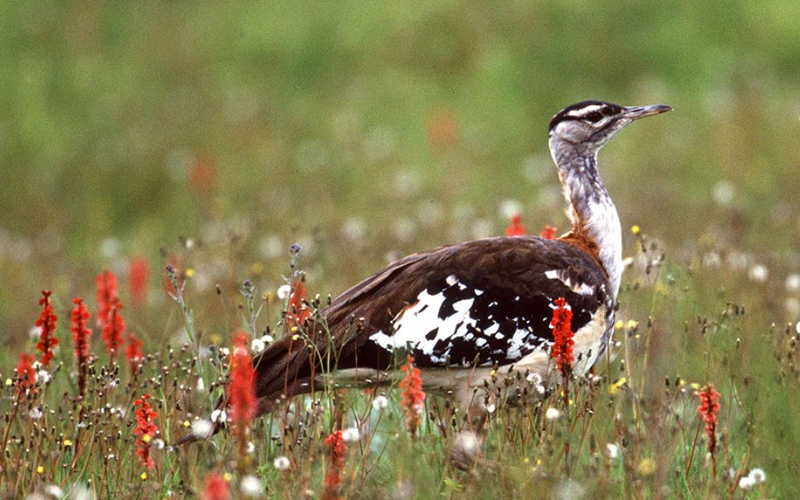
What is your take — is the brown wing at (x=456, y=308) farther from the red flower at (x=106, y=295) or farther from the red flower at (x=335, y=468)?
the red flower at (x=106, y=295)

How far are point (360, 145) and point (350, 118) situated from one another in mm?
635

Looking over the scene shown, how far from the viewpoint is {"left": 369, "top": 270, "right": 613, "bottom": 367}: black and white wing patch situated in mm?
5359

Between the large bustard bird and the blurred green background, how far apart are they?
4.29 metres

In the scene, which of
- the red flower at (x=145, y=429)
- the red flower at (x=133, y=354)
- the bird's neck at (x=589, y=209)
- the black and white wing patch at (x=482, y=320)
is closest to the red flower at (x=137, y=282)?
the red flower at (x=133, y=354)

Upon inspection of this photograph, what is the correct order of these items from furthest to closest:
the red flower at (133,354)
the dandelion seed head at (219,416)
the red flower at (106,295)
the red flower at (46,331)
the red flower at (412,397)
Answer: the red flower at (106,295) → the red flower at (133,354) → the red flower at (46,331) → the dandelion seed head at (219,416) → the red flower at (412,397)

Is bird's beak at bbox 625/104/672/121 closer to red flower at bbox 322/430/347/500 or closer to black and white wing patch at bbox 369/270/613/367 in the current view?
black and white wing patch at bbox 369/270/613/367

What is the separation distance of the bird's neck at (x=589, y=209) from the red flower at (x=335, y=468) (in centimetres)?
197

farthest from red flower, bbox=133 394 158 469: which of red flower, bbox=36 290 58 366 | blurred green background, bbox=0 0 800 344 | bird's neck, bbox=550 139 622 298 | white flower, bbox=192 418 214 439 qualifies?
blurred green background, bbox=0 0 800 344

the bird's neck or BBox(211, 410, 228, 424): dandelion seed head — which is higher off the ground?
the bird's neck

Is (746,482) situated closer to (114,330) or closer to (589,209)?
(589,209)

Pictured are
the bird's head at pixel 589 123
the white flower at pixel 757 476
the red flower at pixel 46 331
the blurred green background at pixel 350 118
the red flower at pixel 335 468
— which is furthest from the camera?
the blurred green background at pixel 350 118

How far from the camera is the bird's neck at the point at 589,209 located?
6.05 m

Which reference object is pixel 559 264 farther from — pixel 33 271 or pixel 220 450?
pixel 33 271

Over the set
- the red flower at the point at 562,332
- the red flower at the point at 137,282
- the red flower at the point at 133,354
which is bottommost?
the red flower at the point at 562,332
